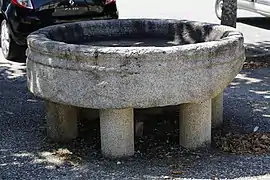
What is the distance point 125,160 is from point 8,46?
4.74 m

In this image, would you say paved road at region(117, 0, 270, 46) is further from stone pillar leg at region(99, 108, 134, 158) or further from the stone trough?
stone pillar leg at region(99, 108, 134, 158)

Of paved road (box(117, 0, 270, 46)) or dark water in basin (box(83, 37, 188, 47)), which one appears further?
paved road (box(117, 0, 270, 46))

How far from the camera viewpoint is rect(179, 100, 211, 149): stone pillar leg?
5.13 meters

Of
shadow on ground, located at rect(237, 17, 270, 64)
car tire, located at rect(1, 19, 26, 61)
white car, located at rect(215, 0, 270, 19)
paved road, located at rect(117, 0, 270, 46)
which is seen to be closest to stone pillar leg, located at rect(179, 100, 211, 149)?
shadow on ground, located at rect(237, 17, 270, 64)

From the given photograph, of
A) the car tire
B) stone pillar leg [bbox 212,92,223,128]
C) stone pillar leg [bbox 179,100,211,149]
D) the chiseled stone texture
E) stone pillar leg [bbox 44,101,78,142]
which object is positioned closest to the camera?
the chiseled stone texture

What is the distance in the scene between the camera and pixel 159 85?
469 centimetres

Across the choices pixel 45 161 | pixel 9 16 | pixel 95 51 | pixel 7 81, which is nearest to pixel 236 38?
pixel 95 51

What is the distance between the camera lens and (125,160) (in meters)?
4.97

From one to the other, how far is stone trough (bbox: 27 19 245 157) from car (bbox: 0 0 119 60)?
2.82m

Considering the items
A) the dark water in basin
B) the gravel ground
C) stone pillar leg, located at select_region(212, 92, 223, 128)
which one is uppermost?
the dark water in basin

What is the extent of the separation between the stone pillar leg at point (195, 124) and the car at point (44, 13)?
3695 millimetres

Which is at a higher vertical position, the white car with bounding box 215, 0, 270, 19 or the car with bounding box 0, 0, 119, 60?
the car with bounding box 0, 0, 119, 60

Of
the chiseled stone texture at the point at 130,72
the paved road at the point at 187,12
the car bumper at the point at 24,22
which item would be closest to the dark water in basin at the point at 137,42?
the chiseled stone texture at the point at 130,72

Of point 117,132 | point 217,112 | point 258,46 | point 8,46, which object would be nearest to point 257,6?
point 258,46
